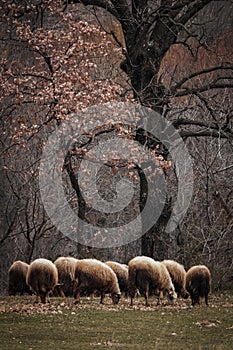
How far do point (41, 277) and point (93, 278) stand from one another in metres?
1.12

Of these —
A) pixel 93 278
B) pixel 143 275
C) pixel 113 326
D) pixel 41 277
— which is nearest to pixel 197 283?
pixel 143 275

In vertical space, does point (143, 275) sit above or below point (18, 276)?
above

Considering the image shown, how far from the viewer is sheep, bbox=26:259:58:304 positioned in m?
18.9

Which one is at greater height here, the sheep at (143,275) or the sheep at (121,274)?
the sheep at (143,275)

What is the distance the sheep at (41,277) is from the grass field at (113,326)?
1.39ft

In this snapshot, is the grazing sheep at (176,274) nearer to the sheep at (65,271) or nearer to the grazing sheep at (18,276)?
the sheep at (65,271)

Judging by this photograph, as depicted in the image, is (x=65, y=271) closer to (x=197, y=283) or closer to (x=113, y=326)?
(x=197, y=283)

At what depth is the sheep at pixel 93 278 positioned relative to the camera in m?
19.0

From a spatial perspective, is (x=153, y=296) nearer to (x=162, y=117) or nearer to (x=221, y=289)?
(x=221, y=289)

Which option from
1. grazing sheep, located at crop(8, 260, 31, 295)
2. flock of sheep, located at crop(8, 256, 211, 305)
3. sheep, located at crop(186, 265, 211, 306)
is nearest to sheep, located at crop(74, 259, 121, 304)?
flock of sheep, located at crop(8, 256, 211, 305)

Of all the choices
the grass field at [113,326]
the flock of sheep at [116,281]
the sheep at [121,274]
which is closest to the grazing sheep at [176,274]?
the flock of sheep at [116,281]

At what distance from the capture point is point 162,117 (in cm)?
2636

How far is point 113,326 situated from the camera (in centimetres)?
1446

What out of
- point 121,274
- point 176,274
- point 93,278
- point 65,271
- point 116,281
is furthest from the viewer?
point 121,274
